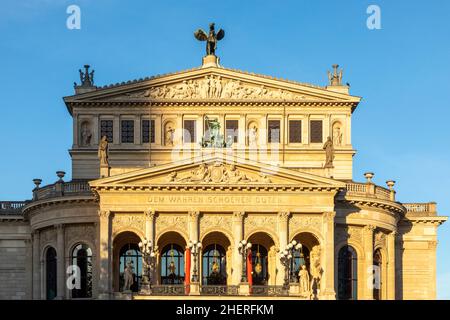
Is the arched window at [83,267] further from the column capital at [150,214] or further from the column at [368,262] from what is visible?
the column at [368,262]

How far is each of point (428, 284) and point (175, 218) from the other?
22.0 m

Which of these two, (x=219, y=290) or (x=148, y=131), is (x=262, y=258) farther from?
(x=148, y=131)

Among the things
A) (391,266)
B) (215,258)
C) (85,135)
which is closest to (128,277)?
(215,258)

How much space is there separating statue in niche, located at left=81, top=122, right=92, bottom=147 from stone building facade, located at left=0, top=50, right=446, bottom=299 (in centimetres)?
13

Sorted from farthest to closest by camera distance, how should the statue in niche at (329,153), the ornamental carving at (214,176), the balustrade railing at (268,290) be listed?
the statue in niche at (329,153) < the ornamental carving at (214,176) < the balustrade railing at (268,290)

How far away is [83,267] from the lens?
3529 inches

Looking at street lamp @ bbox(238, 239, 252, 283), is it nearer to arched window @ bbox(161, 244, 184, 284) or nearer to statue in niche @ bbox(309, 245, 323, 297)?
statue in niche @ bbox(309, 245, 323, 297)

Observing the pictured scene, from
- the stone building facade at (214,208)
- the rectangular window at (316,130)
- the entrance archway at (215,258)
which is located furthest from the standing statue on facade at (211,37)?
the entrance archway at (215,258)

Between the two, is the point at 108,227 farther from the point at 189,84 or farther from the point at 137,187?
the point at 189,84

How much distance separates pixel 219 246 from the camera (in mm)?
89250

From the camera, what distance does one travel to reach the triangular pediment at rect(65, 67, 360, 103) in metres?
96.7

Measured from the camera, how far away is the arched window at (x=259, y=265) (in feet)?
291

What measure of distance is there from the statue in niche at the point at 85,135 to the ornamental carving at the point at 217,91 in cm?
577
